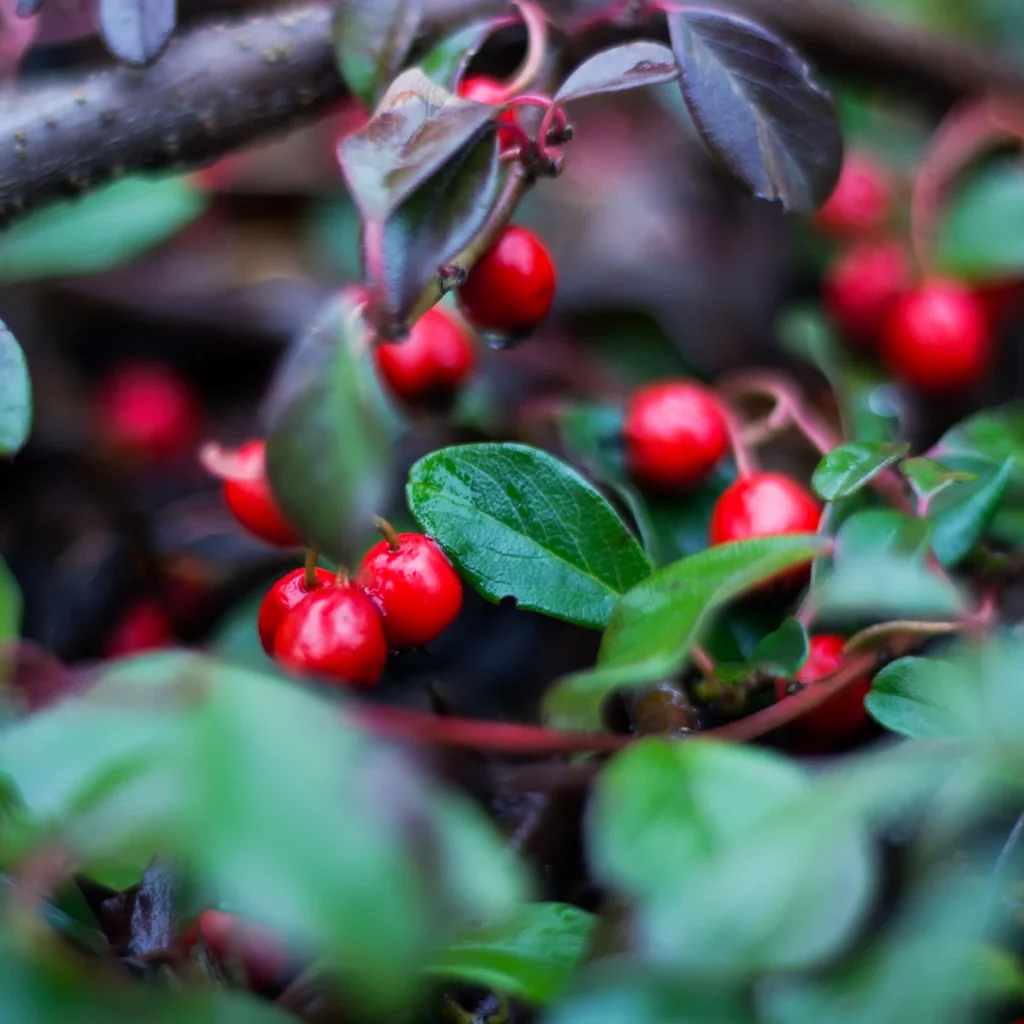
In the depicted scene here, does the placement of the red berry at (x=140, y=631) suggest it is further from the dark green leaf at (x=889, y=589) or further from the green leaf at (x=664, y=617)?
the dark green leaf at (x=889, y=589)

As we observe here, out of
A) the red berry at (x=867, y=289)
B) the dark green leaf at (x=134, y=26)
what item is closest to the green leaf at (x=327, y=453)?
the dark green leaf at (x=134, y=26)

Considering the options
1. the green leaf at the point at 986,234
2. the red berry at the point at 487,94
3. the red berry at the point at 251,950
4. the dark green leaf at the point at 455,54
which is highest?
the dark green leaf at the point at 455,54

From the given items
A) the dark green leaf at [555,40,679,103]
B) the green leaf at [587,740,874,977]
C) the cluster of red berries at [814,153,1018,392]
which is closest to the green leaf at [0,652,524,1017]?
the green leaf at [587,740,874,977]

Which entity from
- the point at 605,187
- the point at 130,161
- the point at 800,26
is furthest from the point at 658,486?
the point at 605,187

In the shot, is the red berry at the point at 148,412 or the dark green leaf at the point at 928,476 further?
the red berry at the point at 148,412

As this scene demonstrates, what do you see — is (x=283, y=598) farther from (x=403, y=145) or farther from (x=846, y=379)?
(x=846, y=379)

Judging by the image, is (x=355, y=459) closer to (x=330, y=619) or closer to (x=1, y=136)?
(x=330, y=619)
